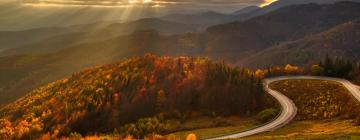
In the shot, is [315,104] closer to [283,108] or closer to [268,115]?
[283,108]

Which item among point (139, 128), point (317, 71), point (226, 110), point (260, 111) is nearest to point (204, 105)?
point (226, 110)

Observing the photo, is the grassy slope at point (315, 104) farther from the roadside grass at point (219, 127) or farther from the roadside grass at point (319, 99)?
the roadside grass at point (219, 127)

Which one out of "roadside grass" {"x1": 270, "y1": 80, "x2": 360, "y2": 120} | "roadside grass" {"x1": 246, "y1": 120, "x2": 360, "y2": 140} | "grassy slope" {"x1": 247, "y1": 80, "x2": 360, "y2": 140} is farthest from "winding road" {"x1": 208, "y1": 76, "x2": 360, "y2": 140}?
"roadside grass" {"x1": 246, "y1": 120, "x2": 360, "y2": 140}

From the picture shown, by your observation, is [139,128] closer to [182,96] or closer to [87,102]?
[182,96]

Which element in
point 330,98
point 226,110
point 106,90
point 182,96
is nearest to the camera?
point 330,98

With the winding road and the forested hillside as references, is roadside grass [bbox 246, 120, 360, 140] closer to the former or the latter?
the winding road

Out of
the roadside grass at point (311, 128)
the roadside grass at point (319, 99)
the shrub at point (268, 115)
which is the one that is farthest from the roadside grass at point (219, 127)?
the roadside grass at point (319, 99)
